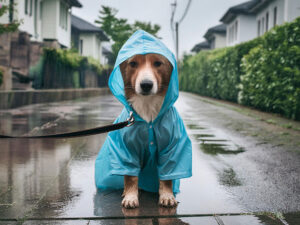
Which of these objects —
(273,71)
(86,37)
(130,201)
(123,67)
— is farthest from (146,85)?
(86,37)

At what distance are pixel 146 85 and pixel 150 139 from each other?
56cm

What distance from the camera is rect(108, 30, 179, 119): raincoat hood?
3008 millimetres

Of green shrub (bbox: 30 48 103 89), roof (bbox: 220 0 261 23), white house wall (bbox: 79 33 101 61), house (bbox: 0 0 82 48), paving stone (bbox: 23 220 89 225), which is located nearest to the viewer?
paving stone (bbox: 23 220 89 225)

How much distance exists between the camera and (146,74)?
2879mm

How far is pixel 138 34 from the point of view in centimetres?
330

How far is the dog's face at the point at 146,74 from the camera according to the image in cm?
288

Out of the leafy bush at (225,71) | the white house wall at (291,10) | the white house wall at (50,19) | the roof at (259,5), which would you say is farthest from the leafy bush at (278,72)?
the roof at (259,5)

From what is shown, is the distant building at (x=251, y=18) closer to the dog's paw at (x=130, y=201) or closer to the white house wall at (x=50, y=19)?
the white house wall at (x=50, y=19)

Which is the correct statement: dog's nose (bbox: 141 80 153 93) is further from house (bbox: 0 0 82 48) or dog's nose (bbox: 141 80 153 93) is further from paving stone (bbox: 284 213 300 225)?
house (bbox: 0 0 82 48)

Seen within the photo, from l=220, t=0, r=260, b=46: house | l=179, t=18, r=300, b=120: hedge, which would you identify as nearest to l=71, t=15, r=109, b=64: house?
l=220, t=0, r=260, b=46: house

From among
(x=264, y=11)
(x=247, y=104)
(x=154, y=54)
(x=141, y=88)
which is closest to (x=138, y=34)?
(x=154, y=54)

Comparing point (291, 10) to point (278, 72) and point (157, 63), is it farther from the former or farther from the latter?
point (157, 63)

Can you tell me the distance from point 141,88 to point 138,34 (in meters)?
0.66

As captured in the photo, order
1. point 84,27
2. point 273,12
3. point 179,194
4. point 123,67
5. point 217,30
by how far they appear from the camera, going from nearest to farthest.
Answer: point 123,67
point 179,194
point 273,12
point 84,27
point 217,30
